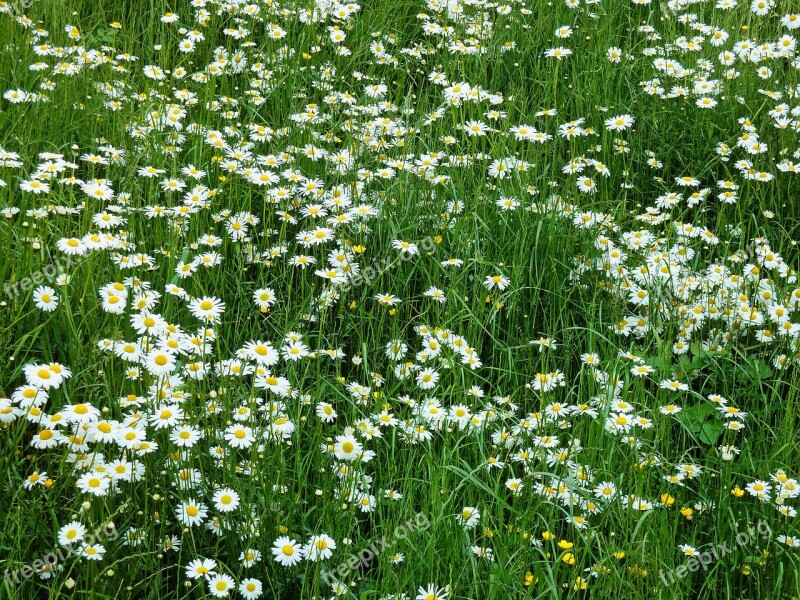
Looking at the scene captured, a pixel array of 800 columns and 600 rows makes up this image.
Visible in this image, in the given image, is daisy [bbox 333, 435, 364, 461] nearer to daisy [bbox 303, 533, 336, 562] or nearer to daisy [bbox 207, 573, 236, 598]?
daisy [bbox 303, 533, 336, 562]

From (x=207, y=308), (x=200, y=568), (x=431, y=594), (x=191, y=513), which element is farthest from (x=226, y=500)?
(x=207, y=308)

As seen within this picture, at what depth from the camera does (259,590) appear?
2.12 m

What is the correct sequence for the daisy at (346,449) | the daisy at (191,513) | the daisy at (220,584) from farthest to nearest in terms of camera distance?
1. the daisy at (346,449)
2. the daisy at (191,513)
3. the daisy at (220,584)

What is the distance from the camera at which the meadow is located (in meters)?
2.28

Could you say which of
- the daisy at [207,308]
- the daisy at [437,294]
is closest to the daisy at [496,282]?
the daisy at [437,294]

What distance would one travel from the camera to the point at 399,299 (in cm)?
319

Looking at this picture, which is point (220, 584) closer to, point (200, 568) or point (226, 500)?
point (200, 568)

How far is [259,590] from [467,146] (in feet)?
7.86

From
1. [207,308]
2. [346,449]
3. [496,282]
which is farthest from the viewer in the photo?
[496,282]

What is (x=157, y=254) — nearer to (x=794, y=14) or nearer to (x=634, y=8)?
(x=634, y=8)

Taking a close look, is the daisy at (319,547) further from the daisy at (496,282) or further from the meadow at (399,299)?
the daisy at (496,282)

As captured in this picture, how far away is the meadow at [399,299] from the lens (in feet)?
7.47

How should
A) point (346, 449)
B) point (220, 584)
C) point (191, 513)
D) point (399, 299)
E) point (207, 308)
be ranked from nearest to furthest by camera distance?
point (220, 584)
point (191, 513)
point (346, 449)
point (207, 308)
point (399, 299)

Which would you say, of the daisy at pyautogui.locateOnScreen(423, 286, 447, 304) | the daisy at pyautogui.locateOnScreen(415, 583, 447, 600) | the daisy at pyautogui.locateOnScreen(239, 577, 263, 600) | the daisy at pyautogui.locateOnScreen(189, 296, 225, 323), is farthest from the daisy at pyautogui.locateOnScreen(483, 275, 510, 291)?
the daisy at pyautogui.locateOnScreen(239, 577, 263, 600)
